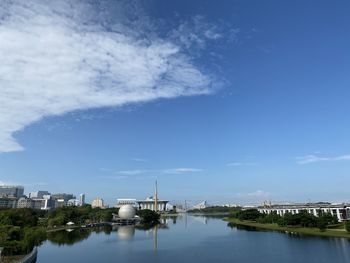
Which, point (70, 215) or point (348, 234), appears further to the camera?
point (70, 215)

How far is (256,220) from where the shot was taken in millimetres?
58281

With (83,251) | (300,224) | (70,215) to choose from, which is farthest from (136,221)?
(83,251)

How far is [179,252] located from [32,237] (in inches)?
427

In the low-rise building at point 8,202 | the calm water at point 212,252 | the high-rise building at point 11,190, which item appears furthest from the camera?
the high-rise building at point 11,190

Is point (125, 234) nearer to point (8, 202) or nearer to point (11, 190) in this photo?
point (8, 202)

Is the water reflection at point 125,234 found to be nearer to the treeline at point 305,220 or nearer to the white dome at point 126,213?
the treeline at point 305,220

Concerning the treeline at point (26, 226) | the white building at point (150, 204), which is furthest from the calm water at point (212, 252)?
the white building at point (150, 204)

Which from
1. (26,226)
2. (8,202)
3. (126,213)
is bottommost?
(26,226)

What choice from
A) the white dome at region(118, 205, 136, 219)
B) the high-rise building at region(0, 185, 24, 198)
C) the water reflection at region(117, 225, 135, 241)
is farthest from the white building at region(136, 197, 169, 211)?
the water reflection at region(117, 225, 135, 241)

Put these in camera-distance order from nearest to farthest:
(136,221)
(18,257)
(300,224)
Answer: (18,257) → (300,224) → (136,221)

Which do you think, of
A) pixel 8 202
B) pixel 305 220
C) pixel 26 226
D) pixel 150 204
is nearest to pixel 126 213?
pixel 26 226

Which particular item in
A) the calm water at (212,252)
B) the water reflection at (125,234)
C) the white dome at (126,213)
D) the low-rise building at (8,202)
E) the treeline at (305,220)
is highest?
the low-rise building at (8,202)

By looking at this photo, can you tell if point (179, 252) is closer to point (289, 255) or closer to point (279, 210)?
point (289, 255)

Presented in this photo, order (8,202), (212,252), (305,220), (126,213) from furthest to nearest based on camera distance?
(8,202), (126,213), (305,220), (212,252)
